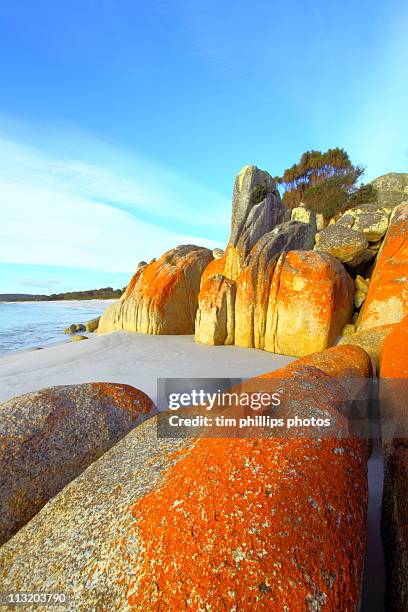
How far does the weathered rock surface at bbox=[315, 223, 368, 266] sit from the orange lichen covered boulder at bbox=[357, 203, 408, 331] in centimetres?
67

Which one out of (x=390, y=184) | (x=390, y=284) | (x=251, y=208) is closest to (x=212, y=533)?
(x=390, y=284)

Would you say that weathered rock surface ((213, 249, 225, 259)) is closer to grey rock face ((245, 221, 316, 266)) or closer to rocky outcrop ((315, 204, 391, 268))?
grey rock face ((245, 221, 316, 266))

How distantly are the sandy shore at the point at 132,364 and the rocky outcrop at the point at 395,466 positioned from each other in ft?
7.95

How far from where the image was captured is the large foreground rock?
124 cm

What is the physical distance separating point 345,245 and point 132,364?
5.20 m

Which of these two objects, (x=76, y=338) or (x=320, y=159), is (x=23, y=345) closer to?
(x=76, y=338)

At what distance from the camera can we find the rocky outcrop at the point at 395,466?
171 cm

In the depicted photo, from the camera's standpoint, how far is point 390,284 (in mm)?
6141

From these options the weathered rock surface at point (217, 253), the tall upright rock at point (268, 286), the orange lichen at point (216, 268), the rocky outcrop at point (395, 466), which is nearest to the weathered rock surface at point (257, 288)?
the tall upright rock at point (268, 286)

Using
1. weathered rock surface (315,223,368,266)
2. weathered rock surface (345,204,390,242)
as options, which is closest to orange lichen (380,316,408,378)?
weathered rock surface (315,223,368,266)

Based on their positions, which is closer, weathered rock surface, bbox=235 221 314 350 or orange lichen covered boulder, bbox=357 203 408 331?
orange lichen covered boulder, bbox=357 203 408 331

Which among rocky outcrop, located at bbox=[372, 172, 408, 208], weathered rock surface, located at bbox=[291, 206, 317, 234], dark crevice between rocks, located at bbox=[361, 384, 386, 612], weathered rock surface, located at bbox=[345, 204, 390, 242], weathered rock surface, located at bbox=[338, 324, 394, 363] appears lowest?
dark crevice between rocks, located at bbox=[361, 384, 386, 612]

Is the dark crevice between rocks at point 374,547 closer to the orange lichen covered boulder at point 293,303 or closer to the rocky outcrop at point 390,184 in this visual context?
the orange lichen covered boulder at point 293,303

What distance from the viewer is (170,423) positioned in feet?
8.49
